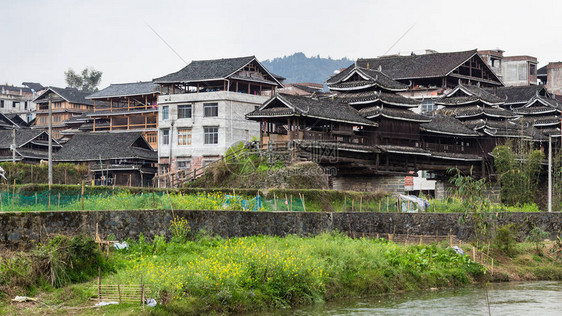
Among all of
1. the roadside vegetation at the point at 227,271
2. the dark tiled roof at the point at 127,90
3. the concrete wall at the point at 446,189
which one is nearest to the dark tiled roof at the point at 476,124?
the concrete wall at the point at 446,189

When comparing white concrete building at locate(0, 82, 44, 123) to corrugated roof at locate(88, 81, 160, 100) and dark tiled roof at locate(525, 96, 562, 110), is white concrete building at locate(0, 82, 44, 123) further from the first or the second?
dark tiled roof at locate(525, 96, 562, 110)

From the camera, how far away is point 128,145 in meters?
62.7

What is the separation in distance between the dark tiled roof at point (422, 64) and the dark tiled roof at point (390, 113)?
16.3m

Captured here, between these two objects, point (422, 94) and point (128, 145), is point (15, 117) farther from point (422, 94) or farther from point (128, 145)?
point (422, 94)

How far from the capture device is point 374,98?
4941 cm

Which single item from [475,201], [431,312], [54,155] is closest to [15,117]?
[54,155]

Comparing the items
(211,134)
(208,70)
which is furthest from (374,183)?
(208,70)

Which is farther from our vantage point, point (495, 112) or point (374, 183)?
point (495, 112)

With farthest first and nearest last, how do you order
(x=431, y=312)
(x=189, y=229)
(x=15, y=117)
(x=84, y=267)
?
(x=15, y=117)
(x=189, y=229)
(x=431, y=312)
(x=84, y=267)

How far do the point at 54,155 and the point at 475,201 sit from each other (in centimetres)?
4091

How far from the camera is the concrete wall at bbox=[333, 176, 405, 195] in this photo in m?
49.4

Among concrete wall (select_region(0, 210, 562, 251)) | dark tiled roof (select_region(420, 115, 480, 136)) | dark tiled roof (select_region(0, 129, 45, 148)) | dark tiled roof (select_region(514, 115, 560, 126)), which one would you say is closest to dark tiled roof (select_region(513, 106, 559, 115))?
dark tiled roof (select_region(514, 115, 560, 126))

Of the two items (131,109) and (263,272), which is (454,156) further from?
(263,272)

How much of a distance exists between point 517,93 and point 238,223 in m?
49.8
